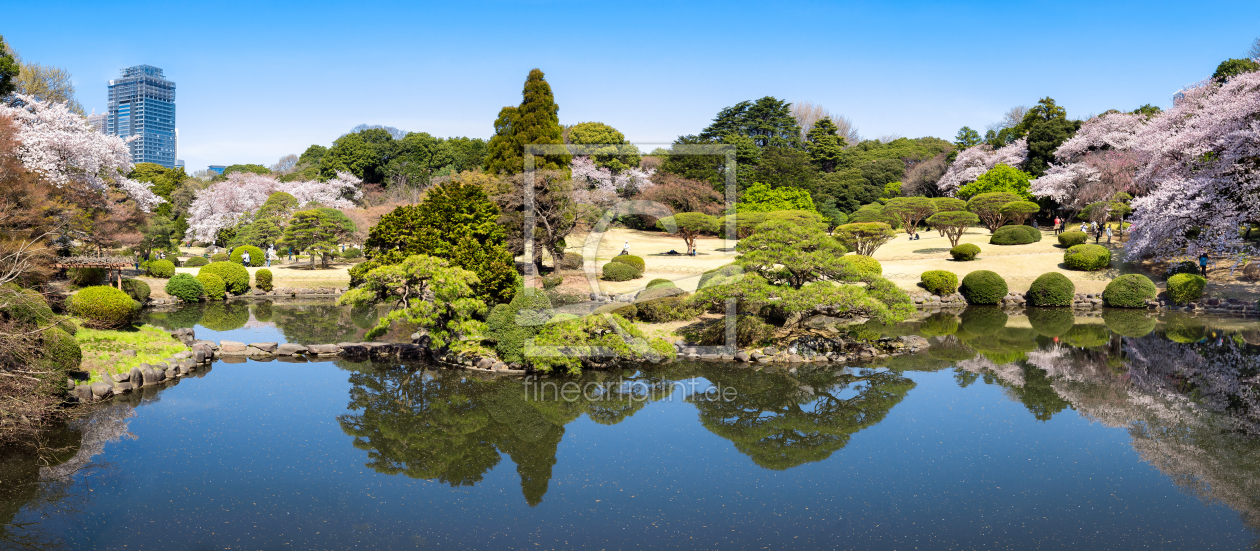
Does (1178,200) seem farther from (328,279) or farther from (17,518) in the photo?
(328,279)

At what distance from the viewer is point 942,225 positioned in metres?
37.2

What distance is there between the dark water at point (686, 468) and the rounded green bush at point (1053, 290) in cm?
1196

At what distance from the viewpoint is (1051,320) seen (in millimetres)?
25250

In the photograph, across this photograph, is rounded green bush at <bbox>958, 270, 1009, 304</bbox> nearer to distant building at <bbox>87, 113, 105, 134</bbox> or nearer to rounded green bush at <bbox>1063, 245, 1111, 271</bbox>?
rounded green bush at <bbox>1063, 245, 1111, 271</bbox>

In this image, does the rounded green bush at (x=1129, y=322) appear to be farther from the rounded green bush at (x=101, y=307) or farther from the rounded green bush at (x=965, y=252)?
the rounded green bush at (x=101, y=307)

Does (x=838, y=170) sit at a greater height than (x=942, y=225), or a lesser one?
greater

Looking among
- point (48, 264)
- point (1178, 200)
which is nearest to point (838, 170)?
point (1178, 200)

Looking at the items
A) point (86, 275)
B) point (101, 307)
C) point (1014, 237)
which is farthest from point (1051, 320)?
point (86, 275)

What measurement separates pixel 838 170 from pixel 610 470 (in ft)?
183

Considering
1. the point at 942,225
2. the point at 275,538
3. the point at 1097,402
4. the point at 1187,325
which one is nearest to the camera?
the point at 275,538

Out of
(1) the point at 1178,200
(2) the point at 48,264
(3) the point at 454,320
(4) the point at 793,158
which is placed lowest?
(3) the point at 454,320

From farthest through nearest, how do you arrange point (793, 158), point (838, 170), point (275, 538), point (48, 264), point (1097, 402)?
1. point (838, 170)
2. point (793, 158)
3. point (48, 264)
4. point (1097, 402)
5. point (275, 538)

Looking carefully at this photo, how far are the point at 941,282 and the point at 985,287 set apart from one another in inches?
66.0

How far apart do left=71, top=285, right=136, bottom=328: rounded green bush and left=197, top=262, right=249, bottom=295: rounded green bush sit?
1274 centimetres
